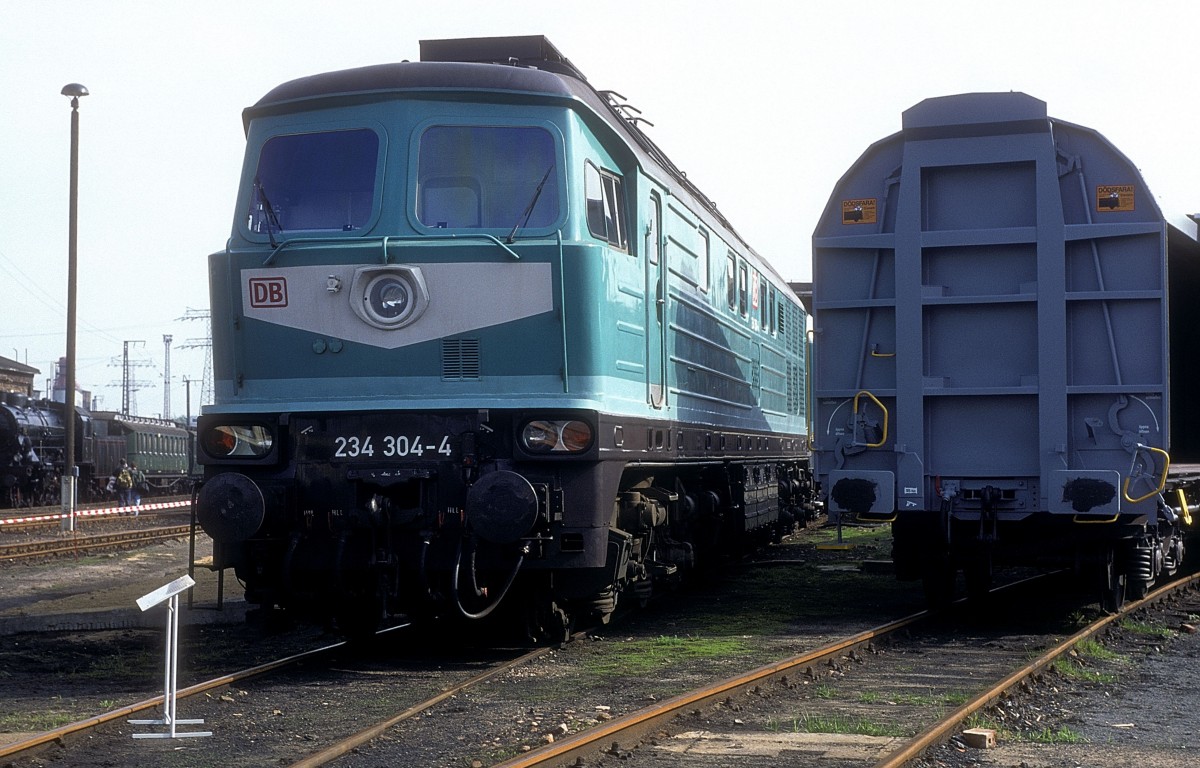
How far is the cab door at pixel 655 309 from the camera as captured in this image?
29.7 ft

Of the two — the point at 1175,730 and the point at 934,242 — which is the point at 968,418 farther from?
the point at 1175,730

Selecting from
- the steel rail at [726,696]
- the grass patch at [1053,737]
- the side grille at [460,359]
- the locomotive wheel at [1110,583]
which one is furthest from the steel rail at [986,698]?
the side grille at [460,359]

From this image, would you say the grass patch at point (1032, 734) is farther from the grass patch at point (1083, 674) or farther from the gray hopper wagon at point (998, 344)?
the gray hopper wagon at point (998, 344)

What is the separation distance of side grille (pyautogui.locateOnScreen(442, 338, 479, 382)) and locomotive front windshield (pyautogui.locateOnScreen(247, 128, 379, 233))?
36.4 inches

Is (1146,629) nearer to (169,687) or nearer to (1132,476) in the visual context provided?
(1132,476)

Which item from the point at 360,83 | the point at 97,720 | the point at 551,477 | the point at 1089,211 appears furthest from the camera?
the point at 1089,211

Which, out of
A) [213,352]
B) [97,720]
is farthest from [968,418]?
[97,720]

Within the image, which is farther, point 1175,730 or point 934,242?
point 934,242

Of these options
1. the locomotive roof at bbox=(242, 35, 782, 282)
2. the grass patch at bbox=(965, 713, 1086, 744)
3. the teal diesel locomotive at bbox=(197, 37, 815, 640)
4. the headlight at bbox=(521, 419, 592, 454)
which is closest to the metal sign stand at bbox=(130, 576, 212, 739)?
the teal diesel locomotive at bbox=(197, 37, 815, 640)

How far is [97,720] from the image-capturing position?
6.34m

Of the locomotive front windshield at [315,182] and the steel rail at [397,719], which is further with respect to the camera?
the locomotive front windshield at [315,182]

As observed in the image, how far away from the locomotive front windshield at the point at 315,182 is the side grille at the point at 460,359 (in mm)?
924

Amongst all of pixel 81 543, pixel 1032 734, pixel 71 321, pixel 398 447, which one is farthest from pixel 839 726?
pixel 71 321

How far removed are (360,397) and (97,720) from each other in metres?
2.38
